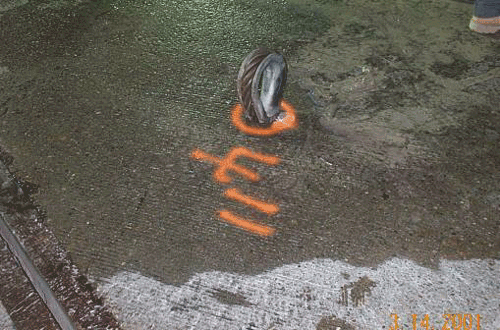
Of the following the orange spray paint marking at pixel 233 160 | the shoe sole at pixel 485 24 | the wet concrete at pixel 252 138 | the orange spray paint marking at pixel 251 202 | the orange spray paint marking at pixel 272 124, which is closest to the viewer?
the wet concrete at pixel 252 138

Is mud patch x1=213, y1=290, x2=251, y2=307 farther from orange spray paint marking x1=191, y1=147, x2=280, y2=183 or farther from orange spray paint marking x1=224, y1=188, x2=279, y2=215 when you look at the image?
orange spray paint marking x1=191, y1=147, x2=280, y2=183

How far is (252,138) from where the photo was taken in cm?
275

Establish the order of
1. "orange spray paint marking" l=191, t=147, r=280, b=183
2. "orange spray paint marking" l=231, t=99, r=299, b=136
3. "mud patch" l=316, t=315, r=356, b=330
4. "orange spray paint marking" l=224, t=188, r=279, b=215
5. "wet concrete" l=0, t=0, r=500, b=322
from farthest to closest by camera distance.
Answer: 1. "orange spray paint marking" l=231, t=99, r=299, b=136
2. "orange spray paint marking" l=191, t=147, r=280, b=183
3. "orange spray paint marking" l=224, t=188, r=279, b=215
4. "wet concrete" l=0, t=0, r=500, b=322
5. "mud patch" l=316, t=315, r=356, b=330

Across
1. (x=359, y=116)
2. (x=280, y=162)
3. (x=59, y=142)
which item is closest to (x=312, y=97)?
(x=359, y=116)

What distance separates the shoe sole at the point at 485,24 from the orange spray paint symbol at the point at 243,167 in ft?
5.67

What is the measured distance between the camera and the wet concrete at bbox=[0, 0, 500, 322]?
2.20 m

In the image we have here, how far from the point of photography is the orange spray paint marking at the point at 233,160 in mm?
2506

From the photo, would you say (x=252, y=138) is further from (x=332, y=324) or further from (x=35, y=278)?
(x=35, y=278)

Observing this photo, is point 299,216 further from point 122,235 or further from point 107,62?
point 107,62

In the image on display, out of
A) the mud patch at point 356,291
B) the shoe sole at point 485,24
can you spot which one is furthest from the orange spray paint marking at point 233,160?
the shoe sole at point 485,24

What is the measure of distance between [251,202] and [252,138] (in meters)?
0.51

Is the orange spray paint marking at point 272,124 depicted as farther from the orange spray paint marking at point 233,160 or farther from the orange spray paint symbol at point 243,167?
the orange spray paint marking at point 233,160

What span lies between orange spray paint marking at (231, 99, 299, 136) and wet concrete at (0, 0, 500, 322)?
49 mm

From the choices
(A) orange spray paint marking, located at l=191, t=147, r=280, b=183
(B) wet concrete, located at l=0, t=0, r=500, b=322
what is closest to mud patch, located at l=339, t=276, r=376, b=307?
(B) wet concrete, located at l=0, t=0, r=500, b=322
